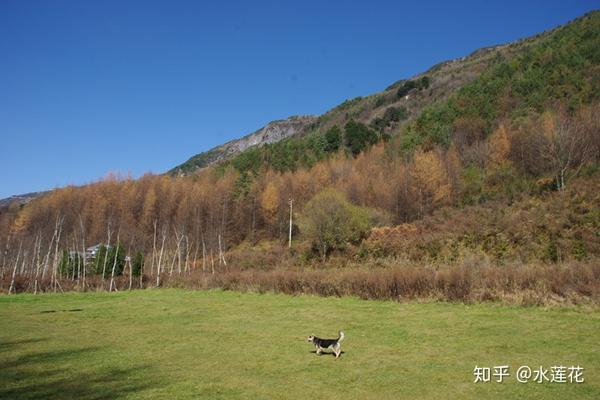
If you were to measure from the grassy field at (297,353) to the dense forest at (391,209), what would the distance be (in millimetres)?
3554

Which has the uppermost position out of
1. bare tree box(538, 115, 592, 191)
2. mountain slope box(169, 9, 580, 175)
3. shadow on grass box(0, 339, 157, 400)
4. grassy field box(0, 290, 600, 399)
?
mountain slope box(169, 9, 580, 175)

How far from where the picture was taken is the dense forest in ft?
66.7

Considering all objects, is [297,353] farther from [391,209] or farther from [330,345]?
[391,209]

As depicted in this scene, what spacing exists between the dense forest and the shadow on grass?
1091 centimetres

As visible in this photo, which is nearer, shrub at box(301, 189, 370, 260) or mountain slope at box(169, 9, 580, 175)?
shrub at box(301, 189, 370, 260)

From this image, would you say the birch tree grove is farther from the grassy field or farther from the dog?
the dog

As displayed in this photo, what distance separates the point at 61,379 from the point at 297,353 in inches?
155

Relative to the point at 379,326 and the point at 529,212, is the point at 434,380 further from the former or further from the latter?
the point at 529,212

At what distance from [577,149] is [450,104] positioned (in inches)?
1207

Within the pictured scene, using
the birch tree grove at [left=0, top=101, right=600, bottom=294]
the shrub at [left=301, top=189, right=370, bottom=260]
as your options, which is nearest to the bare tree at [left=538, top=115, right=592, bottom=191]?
the birch tree grove at [left=0, top=101, right=600, bottom=294]

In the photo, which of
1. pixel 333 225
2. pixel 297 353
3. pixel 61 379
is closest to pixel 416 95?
pixel 333 225

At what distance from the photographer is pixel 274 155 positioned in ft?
248

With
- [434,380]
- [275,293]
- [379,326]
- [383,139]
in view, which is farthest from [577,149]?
[383,139]

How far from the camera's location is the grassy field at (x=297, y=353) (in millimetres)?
5570
